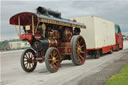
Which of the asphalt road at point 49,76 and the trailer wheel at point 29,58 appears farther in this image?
the trailer wheel at point 29,58

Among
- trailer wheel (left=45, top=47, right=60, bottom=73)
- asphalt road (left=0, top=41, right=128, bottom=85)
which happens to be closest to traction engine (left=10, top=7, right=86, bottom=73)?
trailer wheel (left=45, top=47, right=60, bottom=73)

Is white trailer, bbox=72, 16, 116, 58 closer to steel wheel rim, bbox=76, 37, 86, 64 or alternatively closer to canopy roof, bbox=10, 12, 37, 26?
steel wheel rim, bbox=76, 37, 86, 64

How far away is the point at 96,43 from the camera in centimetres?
1355

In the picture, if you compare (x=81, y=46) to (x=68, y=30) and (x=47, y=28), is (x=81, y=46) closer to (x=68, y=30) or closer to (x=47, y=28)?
(x=68, y=30)

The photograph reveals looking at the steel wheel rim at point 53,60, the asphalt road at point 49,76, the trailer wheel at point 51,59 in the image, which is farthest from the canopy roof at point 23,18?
the asphalt road at point 49,76

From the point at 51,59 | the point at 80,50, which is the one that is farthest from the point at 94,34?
the point at 51,59

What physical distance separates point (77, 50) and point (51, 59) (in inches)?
107

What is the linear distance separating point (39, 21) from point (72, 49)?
9.90 ft

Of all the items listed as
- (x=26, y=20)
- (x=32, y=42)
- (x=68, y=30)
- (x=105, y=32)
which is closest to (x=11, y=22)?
(x=26, y=20)

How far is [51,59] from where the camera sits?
853cm

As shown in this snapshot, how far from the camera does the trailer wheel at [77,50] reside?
1030 cm

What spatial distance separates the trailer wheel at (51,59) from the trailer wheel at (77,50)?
1506 millimetres

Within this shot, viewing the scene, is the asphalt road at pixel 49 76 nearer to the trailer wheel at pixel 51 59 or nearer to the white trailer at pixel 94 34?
the trailer wheel at pixel 51 59

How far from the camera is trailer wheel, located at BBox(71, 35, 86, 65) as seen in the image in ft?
33.8
